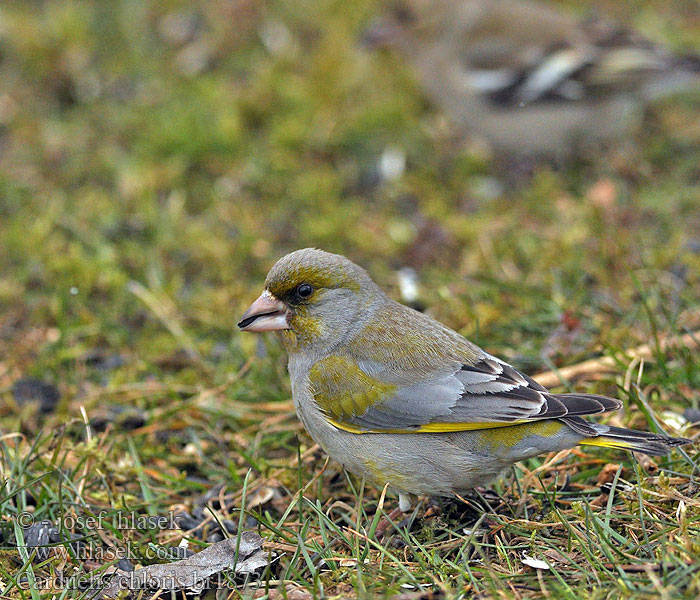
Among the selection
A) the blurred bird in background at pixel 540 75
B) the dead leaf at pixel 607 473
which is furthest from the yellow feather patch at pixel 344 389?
the blurred bird in background at pixel 540 75

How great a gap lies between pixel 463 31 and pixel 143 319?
374 cm

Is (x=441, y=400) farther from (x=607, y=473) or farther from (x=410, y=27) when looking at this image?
(x=410, y=27)

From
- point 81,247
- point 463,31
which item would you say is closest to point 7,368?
point 81,247

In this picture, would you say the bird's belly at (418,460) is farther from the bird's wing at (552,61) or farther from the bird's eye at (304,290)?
the bird's wing at (552,61)

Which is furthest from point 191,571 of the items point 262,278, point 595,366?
point 262,278

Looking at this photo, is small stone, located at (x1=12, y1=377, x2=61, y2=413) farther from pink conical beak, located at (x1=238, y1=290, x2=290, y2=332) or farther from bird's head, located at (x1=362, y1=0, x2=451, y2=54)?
bird's head, located at (x1=362, y1=0, x2=451, y2=54)

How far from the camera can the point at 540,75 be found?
696 centimetres

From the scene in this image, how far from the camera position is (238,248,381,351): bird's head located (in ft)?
12.8

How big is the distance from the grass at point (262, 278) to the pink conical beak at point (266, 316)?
2.05 ft

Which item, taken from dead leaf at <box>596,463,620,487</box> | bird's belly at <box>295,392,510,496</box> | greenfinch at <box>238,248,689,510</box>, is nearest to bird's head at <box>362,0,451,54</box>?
greenfinch at <box>238,248,689,510</box>

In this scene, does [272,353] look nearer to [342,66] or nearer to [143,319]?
[143,319]

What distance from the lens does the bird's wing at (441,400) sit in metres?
3.43

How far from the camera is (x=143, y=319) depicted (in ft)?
18.1

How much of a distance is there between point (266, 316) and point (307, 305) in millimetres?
189
